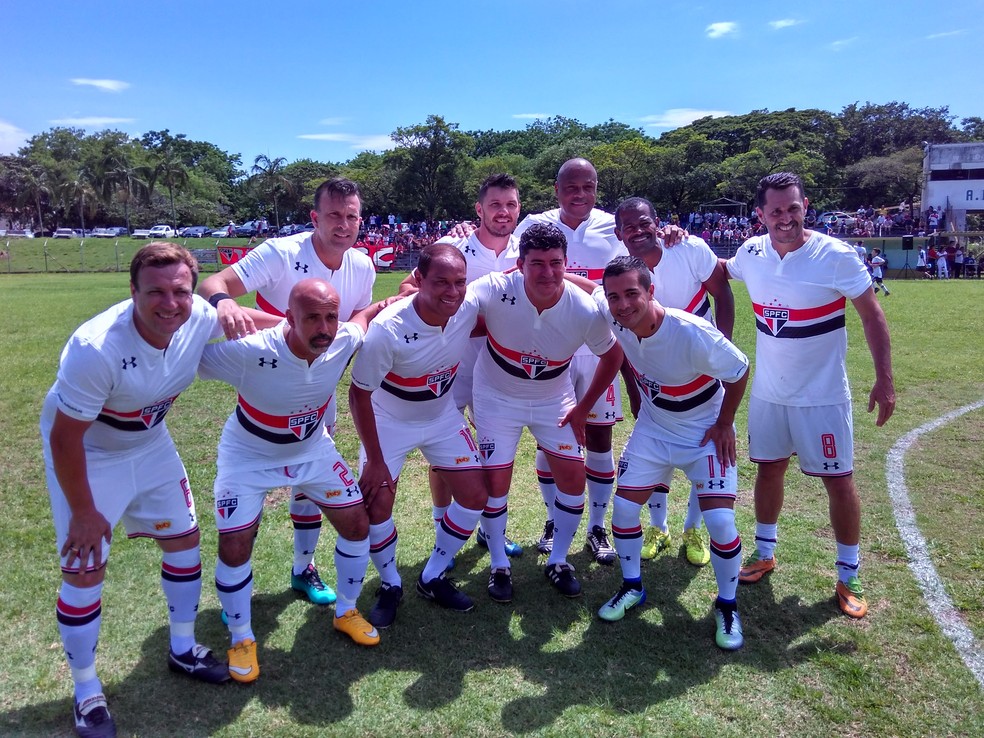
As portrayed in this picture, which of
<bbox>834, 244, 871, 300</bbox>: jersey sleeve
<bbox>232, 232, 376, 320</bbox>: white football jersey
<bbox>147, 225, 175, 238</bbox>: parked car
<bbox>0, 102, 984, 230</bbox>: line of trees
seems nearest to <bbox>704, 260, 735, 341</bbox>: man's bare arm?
<bbox>834, 244, 871, 300</bbox>: jersey sleeve

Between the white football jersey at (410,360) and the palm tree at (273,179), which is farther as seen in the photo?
the palm tree at (273,179)

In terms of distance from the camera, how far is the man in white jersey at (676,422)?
3.93 meters

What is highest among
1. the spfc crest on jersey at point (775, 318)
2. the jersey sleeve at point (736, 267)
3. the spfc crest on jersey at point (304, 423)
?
the jersey sleeve at point (736, 267)

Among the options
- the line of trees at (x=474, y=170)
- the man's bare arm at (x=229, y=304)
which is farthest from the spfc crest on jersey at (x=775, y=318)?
the line of trees at (x=474, y=170)

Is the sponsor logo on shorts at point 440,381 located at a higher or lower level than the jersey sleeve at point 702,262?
lower

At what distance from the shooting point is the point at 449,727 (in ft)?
10.7

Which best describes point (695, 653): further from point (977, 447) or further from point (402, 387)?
point (977, 447)

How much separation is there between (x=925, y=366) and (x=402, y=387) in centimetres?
997

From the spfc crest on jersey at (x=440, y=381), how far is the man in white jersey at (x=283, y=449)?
56 centimetres

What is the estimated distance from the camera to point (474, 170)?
203 feet

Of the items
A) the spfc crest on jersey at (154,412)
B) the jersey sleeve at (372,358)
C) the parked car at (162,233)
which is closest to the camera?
the spfc crest on jersey at (154,412)

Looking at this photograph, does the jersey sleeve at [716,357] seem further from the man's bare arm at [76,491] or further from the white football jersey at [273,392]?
the man's bare arm at [76,491]

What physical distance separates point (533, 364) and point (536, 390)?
19cm

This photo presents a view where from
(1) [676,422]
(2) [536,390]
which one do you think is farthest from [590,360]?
(1) [676,422]
